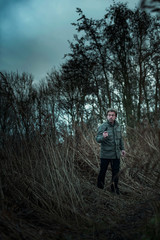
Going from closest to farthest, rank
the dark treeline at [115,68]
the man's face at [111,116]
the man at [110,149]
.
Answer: the man at [110,149], the man's face at [111,116], the dark treeline at [115,68]

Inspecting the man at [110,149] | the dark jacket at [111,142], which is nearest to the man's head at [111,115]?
the man at [110,149]

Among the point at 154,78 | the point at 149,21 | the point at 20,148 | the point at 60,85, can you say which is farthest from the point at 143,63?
the point at 20,148

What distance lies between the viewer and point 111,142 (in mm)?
4027

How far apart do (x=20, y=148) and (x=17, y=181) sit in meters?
0.39

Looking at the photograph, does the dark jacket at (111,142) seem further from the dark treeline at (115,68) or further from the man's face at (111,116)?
the dark treeline at (115,68)

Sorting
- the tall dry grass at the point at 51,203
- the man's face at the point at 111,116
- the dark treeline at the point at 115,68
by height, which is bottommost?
the tall dry grass at the point at 51,203

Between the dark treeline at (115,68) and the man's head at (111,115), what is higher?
the dark treeline at (115,68)

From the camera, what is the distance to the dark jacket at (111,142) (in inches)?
156

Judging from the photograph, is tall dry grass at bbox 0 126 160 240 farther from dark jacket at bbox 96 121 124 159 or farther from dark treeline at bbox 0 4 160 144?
dark treeline at bbox 0 4 160 144

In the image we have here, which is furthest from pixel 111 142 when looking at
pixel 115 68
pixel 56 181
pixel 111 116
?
pixel 115 68

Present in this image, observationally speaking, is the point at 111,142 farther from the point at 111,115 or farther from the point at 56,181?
the point at 56,181

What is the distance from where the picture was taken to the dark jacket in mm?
3968

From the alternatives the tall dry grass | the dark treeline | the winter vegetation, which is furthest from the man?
the dark treeline

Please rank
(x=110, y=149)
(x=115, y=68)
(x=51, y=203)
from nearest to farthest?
(x=51, y=203), (x=110, y=149), (x=115, y=68)
